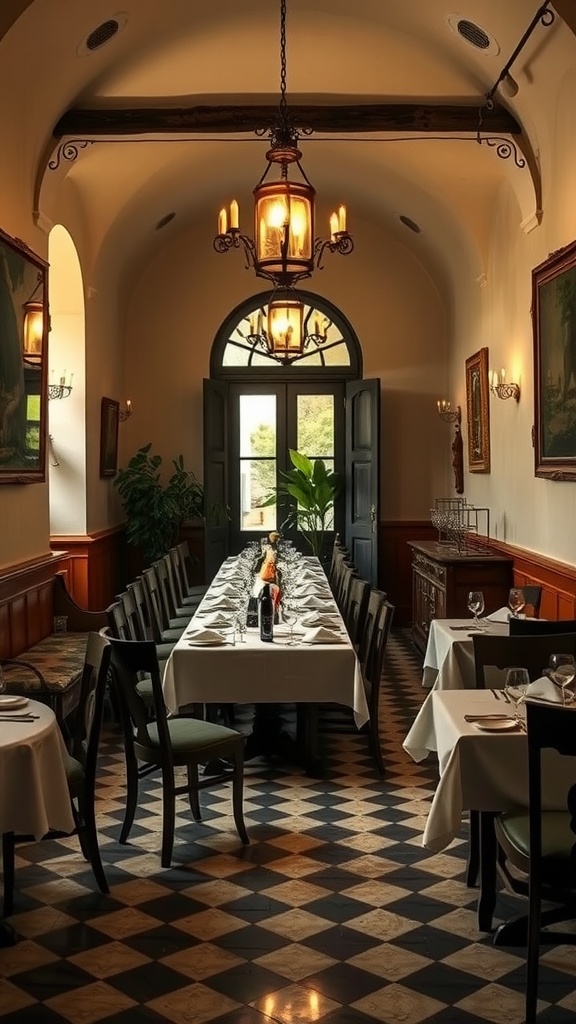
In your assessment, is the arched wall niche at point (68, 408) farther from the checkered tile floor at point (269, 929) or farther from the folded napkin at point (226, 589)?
the checkered tile floor at point (269, 929)

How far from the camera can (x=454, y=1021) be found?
11.6 ft

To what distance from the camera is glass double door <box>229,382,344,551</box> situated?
44.8 feet

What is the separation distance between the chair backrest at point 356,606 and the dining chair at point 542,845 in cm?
351

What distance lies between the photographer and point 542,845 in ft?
11.9

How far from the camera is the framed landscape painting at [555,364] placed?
280 inches

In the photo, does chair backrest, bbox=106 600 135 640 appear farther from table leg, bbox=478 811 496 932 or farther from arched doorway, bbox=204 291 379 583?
arched doorway, bbox=204 291 379 583

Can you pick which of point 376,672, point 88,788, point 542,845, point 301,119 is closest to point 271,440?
point 301,119

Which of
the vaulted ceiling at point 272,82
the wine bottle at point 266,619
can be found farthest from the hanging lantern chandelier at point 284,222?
the wine bottle at point 266,619

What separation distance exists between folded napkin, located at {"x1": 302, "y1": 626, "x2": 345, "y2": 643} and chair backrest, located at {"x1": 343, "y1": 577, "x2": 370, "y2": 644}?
969mm

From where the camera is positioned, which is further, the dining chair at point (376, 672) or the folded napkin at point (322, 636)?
the dining chair at point (376, 672)

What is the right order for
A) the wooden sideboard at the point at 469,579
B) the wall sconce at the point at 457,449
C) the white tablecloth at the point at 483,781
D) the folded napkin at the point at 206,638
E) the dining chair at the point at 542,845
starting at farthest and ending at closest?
1. the wall sconce at the point at 457,449
2. the wooden sideboard at the point at 469,579
3. the folded napkin at the point at 206,638
4. the white tablecloth at the point at 483,781
5. the dining chair at the point at 542,845

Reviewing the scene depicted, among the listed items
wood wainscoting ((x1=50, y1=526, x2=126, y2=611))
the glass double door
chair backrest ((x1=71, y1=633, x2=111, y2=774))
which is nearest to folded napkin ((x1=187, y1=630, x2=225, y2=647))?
chair backrest ((x1=71, y1=633, x2=111, y2=774))

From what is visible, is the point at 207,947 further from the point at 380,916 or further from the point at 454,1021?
the point at 454,1021

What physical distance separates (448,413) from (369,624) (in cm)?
596
